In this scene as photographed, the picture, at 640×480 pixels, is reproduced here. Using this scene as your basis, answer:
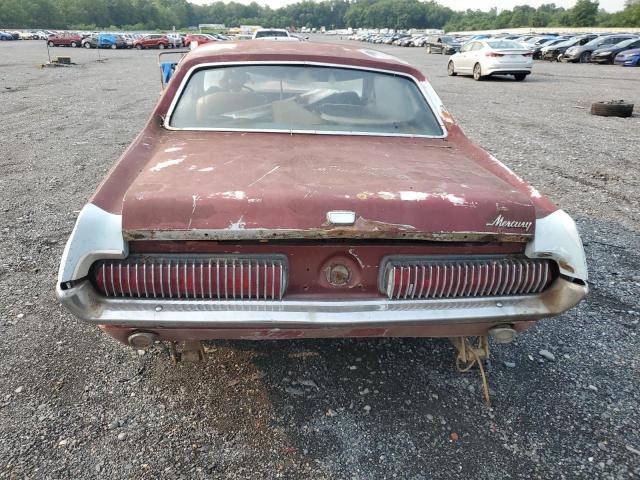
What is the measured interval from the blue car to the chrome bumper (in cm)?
2746

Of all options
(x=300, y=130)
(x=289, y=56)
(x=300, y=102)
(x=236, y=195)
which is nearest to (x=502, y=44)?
(x=289, y=56)

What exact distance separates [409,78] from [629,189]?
170 inches

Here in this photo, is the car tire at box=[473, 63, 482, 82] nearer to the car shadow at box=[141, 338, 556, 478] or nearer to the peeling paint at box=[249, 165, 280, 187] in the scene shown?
the car shadow at box=[141, 338, 556, 478]

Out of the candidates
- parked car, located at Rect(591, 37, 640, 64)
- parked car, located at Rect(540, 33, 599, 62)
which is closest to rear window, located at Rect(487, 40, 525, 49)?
parked car, located at Rect(591, 37, 640, 64)

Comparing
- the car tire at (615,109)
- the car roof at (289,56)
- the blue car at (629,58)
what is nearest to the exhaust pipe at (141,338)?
the car roof at (289,56)

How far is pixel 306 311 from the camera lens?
6.81ft

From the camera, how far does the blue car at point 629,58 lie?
2371 cm

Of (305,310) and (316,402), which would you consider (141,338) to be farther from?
(316,402)

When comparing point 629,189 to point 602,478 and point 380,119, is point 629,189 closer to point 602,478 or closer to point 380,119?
point 380,119

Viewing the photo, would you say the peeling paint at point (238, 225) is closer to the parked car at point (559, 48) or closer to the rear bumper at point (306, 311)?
the rear bumper at point (306, 311)

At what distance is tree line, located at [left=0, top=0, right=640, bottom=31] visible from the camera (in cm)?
7956

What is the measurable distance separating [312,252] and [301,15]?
537 feet

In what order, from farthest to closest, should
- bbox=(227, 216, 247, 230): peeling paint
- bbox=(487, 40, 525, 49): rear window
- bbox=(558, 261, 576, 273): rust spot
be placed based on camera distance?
1. bbox=(487, 40, 525, 49): rear window
2. bbox=(558, 261, 576, 273): rust spot
3. bbox=(227, 216, 247, 230): peeling paint

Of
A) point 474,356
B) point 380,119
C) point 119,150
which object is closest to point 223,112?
point 380,119
